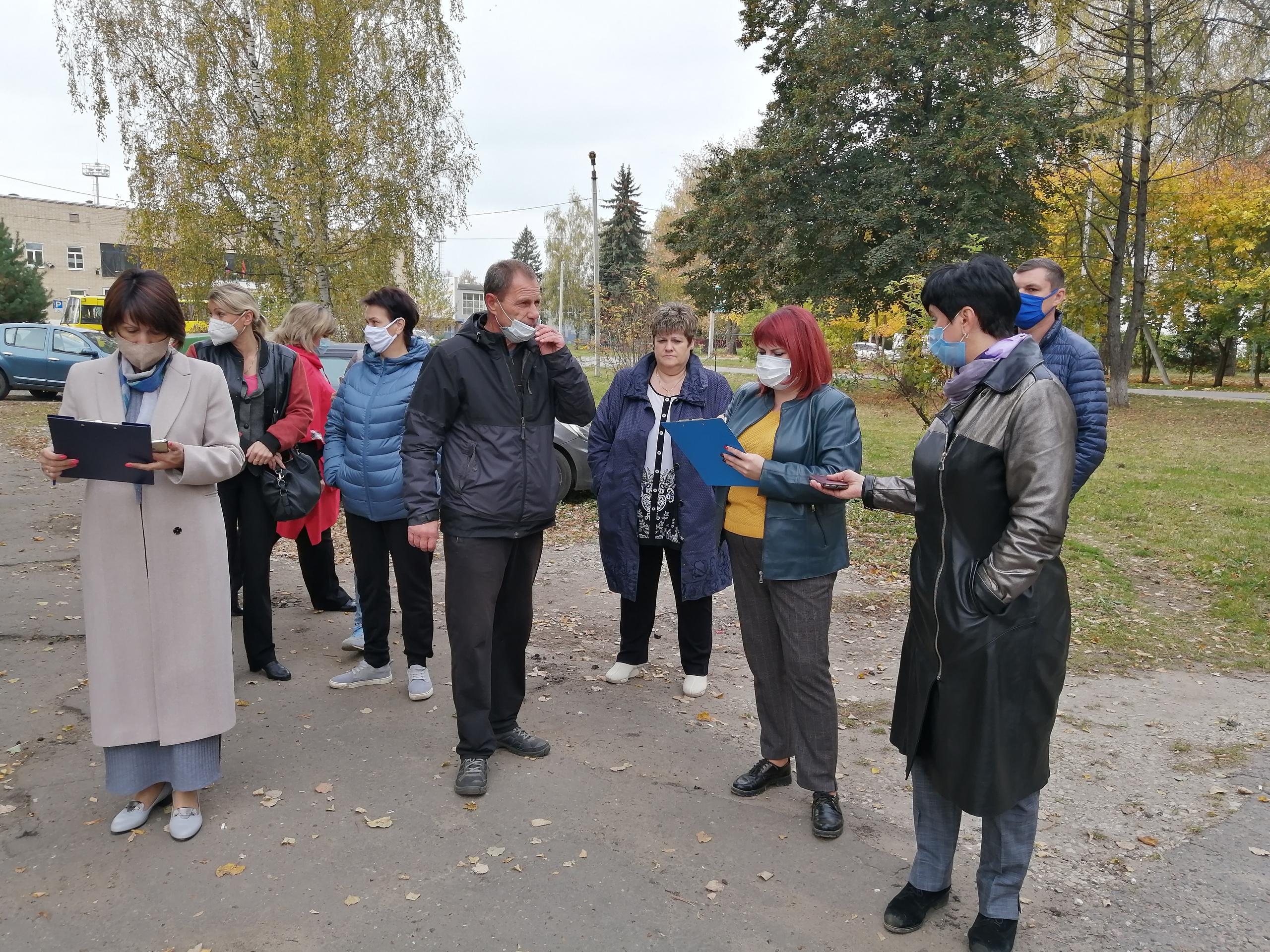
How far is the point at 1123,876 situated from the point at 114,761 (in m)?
3.71

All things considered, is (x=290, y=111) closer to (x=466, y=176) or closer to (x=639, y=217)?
(x=466, y=176)

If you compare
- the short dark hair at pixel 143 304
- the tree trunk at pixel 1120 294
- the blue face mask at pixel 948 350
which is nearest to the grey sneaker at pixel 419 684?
the short dark hair at pixel 143 304

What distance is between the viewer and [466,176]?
22812 millimetres

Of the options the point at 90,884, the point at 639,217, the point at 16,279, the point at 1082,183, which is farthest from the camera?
the point at 639,217

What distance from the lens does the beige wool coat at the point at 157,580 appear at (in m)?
3.36

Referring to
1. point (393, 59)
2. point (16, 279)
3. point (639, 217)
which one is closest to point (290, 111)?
point (393, 59)

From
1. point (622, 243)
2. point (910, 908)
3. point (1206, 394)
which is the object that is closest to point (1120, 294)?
point (1206, 394)

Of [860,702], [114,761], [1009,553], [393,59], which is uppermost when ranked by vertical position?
[393,59]

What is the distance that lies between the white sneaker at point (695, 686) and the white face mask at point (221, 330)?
3089mm

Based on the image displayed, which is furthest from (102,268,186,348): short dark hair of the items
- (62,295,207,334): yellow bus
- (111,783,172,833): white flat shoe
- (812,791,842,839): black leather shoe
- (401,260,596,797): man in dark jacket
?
(62,295,207,334): yellow bus

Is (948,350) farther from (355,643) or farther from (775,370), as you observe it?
(355,643)

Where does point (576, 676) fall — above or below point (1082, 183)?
below

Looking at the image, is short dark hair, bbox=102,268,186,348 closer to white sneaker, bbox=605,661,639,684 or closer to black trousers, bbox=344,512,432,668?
black trousers, bbox=344,512,432,668

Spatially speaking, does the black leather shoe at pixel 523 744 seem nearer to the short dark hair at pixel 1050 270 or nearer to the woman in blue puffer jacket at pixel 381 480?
the woman in blue puffer jacket at pixel 381 480
